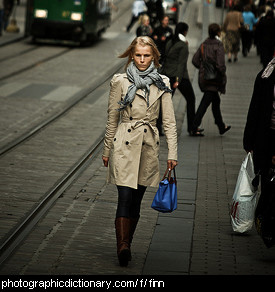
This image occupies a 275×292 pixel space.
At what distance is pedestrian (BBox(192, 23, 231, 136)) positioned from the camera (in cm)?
1296

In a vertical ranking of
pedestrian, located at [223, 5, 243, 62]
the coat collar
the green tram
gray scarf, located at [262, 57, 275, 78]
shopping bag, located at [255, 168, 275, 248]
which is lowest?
the green tram

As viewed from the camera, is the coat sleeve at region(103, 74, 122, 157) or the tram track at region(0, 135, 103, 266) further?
the tram track at region(0, 135, 103, 266)

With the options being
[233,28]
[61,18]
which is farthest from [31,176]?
[61,18]

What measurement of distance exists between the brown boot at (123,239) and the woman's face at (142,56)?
1.17 meters

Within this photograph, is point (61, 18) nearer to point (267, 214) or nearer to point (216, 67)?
point (216, 67)

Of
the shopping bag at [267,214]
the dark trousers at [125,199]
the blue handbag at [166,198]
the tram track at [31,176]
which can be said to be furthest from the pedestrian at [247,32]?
the blue handbag at [166,198]

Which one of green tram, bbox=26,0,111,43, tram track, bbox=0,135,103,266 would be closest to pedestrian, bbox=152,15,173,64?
tram track, bbox=0,135,103,266

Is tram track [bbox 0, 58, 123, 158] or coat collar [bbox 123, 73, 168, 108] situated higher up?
coat collar [bbox 123, 73, 168, 108]

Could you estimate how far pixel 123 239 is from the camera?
6402 millimetres

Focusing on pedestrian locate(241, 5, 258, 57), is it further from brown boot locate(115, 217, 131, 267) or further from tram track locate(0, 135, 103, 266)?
brown boot locate(115, 217, 131, 267)

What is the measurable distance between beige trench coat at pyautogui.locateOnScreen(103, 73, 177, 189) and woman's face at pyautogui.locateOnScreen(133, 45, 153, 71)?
0.51 feet

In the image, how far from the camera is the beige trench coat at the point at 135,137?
6.45 m
